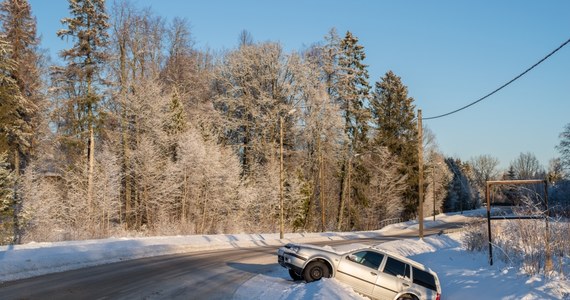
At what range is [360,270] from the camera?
41.7 ft

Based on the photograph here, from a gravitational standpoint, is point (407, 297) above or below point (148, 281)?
below

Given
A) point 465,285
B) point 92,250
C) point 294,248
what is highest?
point 294,248

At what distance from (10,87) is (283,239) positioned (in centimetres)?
2013

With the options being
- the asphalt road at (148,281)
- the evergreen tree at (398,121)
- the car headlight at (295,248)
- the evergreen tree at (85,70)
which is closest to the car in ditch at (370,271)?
the car headlight at (295,248)

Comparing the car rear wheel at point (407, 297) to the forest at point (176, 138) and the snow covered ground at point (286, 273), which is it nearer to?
the snow covered ground at point (286, 273)

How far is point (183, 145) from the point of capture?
37625 millimetres

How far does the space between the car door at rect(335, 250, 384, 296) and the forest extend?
56.6 feet

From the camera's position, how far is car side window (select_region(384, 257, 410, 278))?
1274 centimetres

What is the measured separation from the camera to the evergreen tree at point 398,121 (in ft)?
193

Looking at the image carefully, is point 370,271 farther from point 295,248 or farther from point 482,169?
point 482,169

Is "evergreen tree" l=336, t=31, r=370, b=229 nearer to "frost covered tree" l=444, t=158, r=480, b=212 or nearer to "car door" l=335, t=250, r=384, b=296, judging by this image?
"car door" l=335, t=250, r=384, b=296

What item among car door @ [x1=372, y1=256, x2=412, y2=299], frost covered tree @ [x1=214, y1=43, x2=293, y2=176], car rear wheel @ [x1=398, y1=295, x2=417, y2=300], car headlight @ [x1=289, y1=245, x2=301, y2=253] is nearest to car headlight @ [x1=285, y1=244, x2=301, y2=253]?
car headlight @ [x1=289, y1=245, x2=301, y2=253]

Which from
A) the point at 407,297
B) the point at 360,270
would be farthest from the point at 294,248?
the point at 407,297

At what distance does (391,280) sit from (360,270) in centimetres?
85
